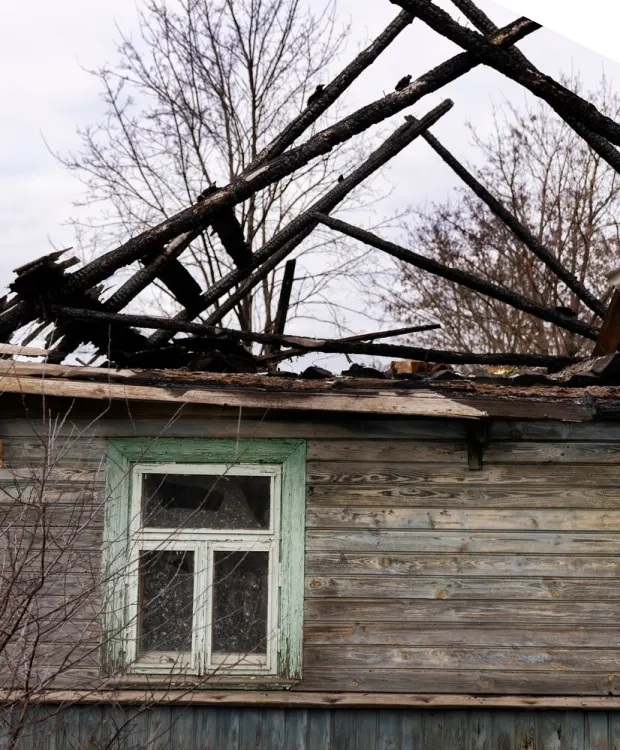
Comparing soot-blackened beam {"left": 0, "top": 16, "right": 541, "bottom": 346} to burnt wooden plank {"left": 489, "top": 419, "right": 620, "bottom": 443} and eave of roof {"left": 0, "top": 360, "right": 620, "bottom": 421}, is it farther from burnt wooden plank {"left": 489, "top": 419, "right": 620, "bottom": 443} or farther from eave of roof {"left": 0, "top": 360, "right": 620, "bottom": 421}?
burnt wooden plank {"left": 489, "top": 419, "right": 620, "bottom": 443}

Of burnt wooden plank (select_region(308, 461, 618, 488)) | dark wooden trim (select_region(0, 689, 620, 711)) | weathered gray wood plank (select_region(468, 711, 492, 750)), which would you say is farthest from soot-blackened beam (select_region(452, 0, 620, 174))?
weathered gray wood plank (select_region(468, 711, 492, 750))

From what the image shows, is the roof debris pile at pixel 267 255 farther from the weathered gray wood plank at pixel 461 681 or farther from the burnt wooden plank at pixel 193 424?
the weathered gray wood plank at pixel 461 681

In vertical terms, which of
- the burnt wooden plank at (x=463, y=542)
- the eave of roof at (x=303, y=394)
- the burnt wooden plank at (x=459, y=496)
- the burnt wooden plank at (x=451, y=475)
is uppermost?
the eave of roof at (x=303, y=394)

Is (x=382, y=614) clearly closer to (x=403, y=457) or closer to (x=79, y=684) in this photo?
(x=403, y=457)

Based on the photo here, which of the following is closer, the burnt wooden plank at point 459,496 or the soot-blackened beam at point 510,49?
the burnt wooden plank at point 459,496

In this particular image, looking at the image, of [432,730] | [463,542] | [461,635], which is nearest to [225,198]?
[463,542]

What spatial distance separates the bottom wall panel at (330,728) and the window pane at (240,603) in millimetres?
383

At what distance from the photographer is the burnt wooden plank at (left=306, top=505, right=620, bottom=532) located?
5.18 metres

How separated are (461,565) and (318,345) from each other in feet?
8.10

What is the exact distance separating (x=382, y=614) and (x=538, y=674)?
1.01 metres

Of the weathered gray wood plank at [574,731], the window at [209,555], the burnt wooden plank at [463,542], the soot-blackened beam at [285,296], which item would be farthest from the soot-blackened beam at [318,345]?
the weathered gray wood plank at [574,731]

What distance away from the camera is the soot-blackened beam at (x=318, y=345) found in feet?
19.8

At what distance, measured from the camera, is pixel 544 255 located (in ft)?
25.3

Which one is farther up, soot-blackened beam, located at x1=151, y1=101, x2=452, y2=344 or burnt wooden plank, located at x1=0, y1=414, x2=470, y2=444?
soot-blackened beam, located at x1=151, y1=101, x2=452, y2=344
